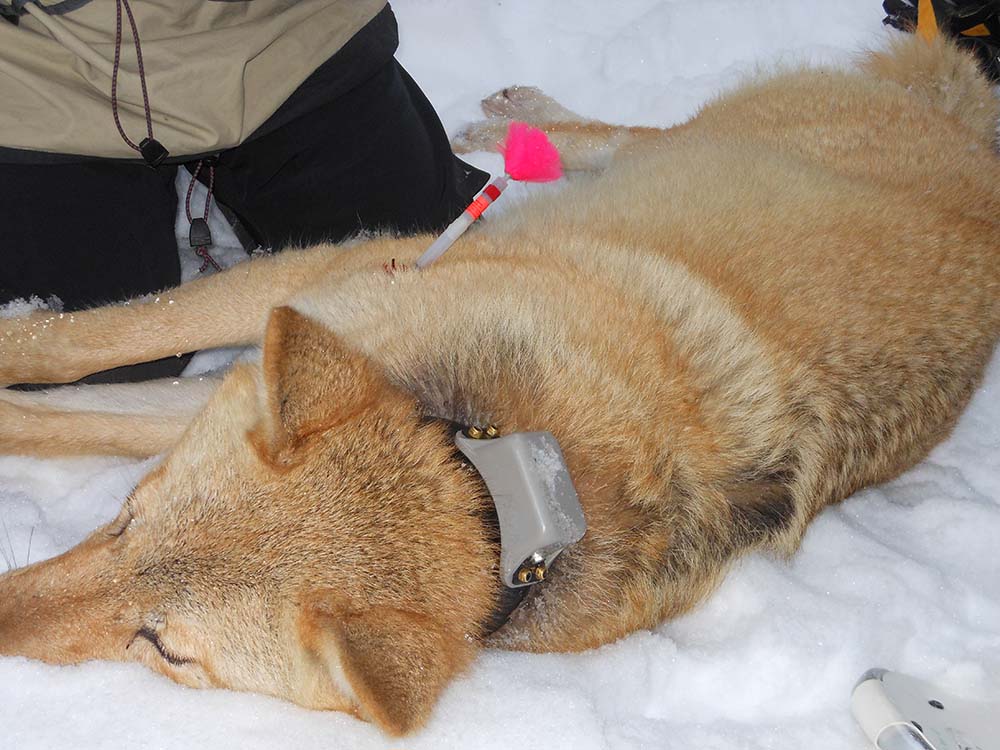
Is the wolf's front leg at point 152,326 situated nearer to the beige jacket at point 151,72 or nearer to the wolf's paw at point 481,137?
the beige jacket at point 151,72

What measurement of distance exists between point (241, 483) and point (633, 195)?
6.54 feet

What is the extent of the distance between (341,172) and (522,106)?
161 centimetres

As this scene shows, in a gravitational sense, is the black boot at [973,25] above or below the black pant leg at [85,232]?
above

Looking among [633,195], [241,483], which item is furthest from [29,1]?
[633,195]

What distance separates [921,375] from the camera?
290 centimetres

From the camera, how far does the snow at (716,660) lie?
90.4 inches

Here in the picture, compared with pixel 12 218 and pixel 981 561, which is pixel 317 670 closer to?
pixel 12 218

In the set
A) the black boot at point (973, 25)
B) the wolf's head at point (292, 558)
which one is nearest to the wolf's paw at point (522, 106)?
the black boot at point (973, 25)

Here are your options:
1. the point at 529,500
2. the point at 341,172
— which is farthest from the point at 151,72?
the point at 529,500

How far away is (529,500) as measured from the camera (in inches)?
79.5

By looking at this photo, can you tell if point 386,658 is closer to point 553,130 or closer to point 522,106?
point 553,130

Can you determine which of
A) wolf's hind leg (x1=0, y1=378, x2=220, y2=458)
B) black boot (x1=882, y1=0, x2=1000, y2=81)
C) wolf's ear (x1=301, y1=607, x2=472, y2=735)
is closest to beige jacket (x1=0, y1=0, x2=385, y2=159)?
wolf's hind leg (x1=0, y1=378, x2=220, y2=458)

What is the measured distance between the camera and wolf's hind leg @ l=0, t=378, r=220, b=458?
2.91 m

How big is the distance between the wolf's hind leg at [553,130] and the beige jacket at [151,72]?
1.61 metres
